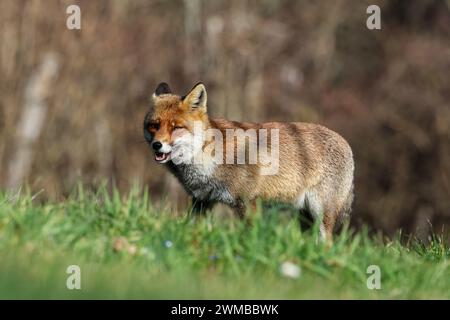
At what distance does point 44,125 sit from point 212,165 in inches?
610

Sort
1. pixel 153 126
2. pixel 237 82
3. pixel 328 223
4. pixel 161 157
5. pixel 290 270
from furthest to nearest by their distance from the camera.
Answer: pixel 237 82 → pixel 328 223 → pixel 153 126 → pixel 161 157 → pixel 290 270

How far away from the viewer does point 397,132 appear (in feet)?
105

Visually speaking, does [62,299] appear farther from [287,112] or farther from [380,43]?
[380,43]

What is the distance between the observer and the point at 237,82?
30156 mm

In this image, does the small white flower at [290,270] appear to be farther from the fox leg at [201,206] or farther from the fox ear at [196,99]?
the fox ear at [196,99]

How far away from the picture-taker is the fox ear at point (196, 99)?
970 cm

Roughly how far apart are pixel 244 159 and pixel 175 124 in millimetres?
901

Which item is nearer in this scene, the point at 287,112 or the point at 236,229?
the point at 236,229

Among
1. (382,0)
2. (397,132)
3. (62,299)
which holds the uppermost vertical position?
(382,0)

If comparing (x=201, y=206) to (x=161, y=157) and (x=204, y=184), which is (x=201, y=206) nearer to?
(x=204, y=184)

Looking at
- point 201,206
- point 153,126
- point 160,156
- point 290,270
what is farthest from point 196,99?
point 290,270

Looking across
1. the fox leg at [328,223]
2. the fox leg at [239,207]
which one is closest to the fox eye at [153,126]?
the fox leg at [239,207]

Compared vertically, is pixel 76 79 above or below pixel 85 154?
above

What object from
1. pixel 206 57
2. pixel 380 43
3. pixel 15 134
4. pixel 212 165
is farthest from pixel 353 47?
pixel 212 165
